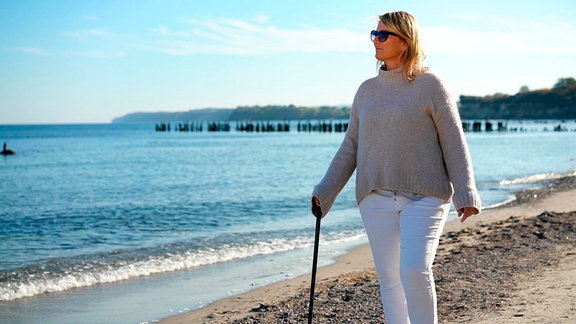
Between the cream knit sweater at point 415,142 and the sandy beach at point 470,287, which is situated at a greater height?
the cream knit sweater at point 415,142

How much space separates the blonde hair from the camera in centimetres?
333

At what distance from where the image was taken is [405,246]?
316 centimetres

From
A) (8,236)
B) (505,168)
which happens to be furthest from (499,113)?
(8,236)

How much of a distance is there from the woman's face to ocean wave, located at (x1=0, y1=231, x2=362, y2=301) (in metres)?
6.22

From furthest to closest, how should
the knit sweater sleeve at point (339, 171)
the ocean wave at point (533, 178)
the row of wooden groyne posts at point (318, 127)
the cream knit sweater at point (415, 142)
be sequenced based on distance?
the row of wooden groyne posts at point (318, 127) → the ocean wave at point (533, 178) → the knit sweater sleeve at point (339, 171) → the cream knit sweater at point (415, 142)

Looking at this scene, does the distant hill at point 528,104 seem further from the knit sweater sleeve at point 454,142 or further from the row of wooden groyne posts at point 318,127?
the knit sweater sleeve at point 454,142

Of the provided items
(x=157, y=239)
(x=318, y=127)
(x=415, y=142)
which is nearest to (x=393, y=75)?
(x=415, y=142)

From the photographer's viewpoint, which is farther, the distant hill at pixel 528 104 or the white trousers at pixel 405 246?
the distant hill at pixel 528 104

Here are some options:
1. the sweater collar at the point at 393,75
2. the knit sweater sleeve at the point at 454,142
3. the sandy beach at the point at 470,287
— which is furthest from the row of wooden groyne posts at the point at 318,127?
the knit sweater sleeve at the point at 454,142

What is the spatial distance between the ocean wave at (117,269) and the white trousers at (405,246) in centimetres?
598

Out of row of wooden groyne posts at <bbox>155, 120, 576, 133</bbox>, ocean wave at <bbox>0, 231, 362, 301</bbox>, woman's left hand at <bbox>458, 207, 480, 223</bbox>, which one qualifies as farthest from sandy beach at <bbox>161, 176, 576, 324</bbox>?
row of wooden groyne posts at <bbox>155, 120, 576, 133</bbox>

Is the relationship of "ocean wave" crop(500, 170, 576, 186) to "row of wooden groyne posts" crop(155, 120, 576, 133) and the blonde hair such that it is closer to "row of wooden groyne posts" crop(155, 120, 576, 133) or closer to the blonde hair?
the blonde hair

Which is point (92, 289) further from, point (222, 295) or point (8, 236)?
point (8, 236)

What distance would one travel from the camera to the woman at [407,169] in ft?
10.5
